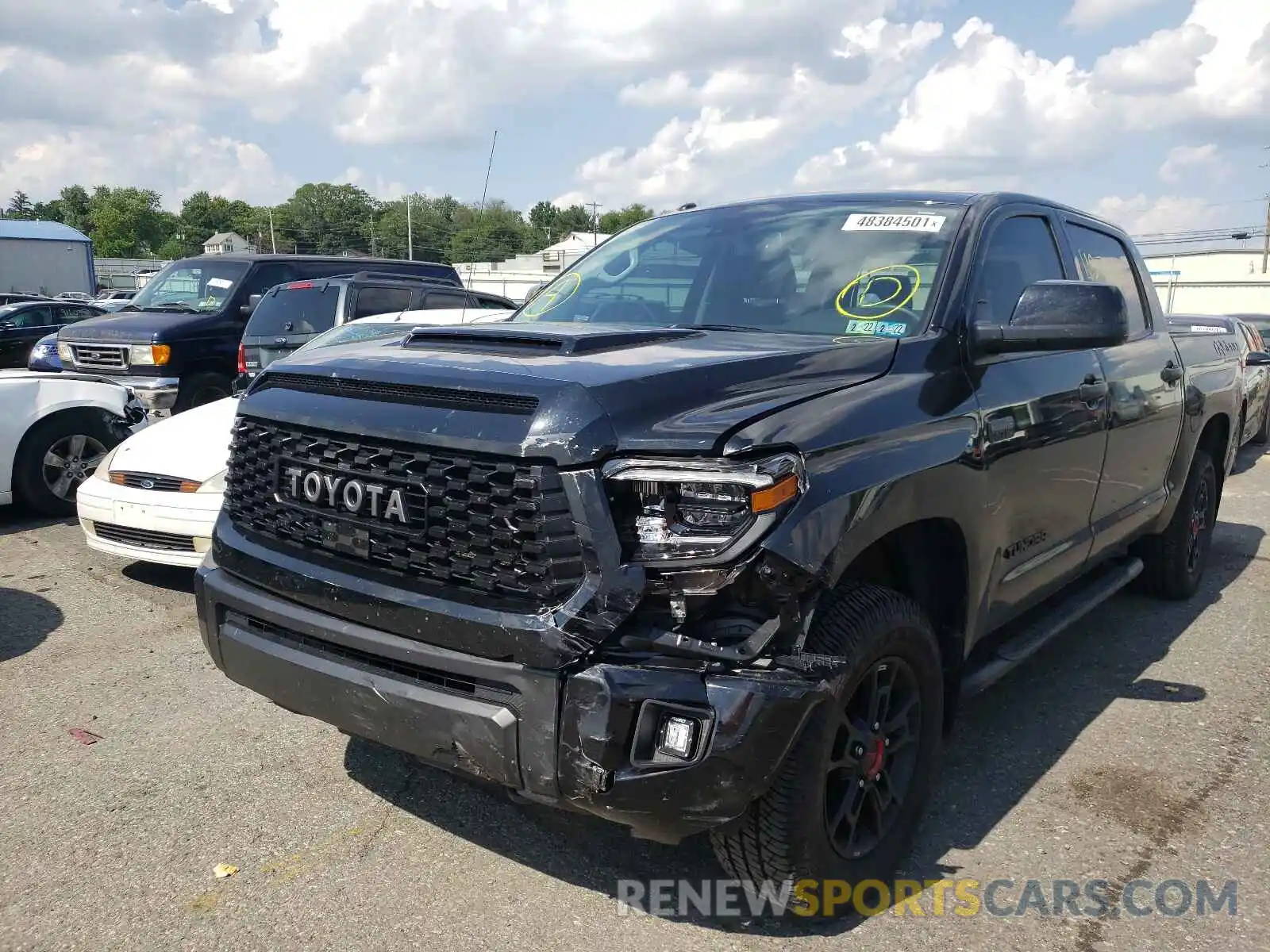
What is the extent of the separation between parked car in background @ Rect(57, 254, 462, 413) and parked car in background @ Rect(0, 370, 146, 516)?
256cm

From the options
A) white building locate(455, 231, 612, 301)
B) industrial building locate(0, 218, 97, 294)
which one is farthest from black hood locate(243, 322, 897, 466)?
industrial building locate(0, 218, 97, 294)

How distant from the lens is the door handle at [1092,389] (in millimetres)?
3934

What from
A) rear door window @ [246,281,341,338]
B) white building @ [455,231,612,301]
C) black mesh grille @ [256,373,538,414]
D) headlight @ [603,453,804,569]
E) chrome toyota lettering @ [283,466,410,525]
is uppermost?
black mesh grille @ [256,373,538,414]

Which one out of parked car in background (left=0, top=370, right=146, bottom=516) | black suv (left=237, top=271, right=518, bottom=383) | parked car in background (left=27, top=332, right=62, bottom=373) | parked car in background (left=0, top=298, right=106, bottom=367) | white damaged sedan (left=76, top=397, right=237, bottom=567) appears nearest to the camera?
white damaged sedan (left=76, top=397, right=237, bottom=567)

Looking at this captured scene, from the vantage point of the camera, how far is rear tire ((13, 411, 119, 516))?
757cm

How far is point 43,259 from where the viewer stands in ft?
137

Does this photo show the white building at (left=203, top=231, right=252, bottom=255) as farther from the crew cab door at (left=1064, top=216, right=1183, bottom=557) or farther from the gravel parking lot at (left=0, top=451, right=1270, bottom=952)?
the crew cab door at (left=1064, top=216, right=1183, bottom=557)

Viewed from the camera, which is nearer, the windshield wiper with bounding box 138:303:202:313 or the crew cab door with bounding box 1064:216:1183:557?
the crew cab door with bounding box 1064:216:1183:557

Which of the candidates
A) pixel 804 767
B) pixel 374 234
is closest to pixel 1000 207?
pixel 804 767

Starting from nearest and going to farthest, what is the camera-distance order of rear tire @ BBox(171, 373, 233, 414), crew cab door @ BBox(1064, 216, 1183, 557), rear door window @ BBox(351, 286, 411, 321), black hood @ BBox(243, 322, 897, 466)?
black hood @ BBox(243, 322, 897, 466), crew cab door @ BBox(1064, 216, 1183, 557), rear door window @ BBox(351, 286, 411, 321), rear tire @ BBox(171, 373, 233, 414)

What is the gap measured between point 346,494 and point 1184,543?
188 inches

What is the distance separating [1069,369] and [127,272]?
7754cm

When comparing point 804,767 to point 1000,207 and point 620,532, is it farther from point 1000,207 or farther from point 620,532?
point 1000,207

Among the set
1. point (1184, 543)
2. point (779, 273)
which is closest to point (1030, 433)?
point (779, 273)
